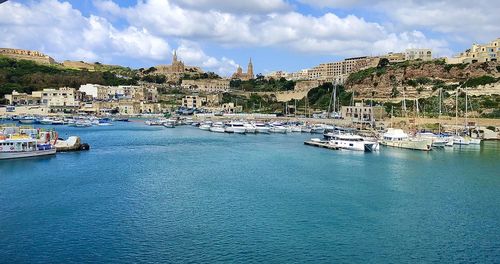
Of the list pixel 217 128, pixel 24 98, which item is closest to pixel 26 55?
pixel 24 98

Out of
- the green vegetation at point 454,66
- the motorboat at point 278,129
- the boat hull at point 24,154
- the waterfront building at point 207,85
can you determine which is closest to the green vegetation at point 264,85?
the waterfront building at point 207,85

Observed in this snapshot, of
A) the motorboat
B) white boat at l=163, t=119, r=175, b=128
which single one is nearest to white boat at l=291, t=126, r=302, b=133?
the motorboat

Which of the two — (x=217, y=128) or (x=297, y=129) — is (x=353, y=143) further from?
(x=217, y=128)

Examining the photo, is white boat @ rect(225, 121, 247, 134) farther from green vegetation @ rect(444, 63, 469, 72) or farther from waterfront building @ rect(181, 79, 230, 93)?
waterfront building @ rect(181, 79, 230, 93)

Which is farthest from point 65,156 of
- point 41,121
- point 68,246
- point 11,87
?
point 11,87

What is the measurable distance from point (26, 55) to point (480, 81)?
89554mm

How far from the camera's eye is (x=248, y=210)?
671 inches

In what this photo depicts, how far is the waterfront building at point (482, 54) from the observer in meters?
63.6

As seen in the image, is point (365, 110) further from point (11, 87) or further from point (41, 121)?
point (11, 87)

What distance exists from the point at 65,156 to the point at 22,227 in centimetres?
1587

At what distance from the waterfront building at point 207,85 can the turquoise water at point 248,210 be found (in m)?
73.8

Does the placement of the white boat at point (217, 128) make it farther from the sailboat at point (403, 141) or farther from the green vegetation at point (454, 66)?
the green vegetation at point (454, 66)

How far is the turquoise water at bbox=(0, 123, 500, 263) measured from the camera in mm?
12953

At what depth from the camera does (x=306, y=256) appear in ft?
41.7
